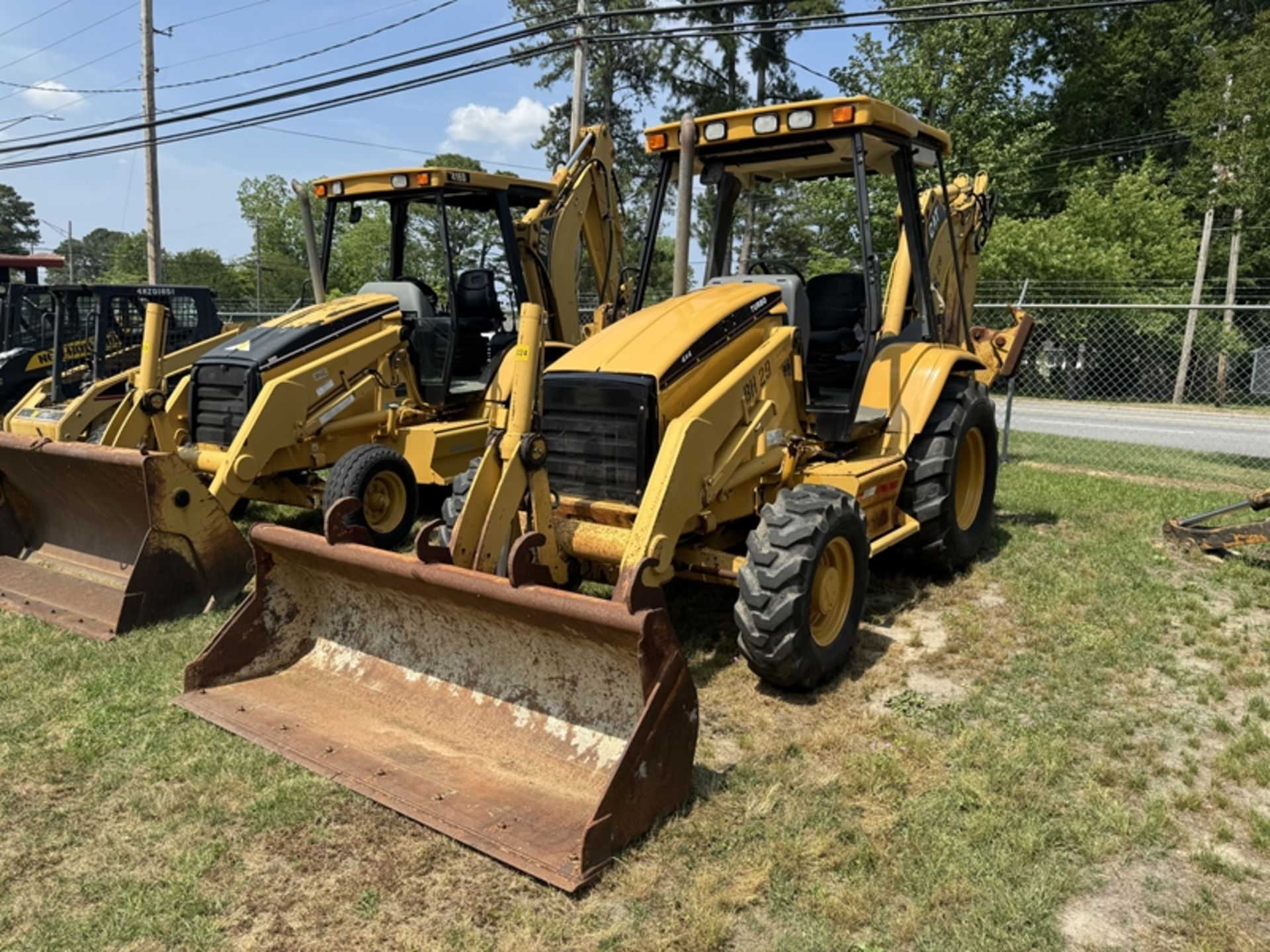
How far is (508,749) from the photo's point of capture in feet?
12.5

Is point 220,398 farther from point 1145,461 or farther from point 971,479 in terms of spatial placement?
point 1145,461

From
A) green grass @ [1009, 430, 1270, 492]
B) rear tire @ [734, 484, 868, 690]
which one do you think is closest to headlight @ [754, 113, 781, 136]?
rear tire @ [734, 484, 868, 690]

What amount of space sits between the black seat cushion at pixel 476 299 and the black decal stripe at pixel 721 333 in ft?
12.4

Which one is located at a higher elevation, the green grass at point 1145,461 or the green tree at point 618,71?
the green tree at point 618,71

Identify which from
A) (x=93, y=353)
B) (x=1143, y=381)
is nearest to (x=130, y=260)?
(x=93, y=353)

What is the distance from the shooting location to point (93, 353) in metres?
10.8

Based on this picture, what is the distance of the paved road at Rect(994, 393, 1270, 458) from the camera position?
14578 mm

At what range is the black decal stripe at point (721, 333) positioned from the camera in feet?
15.1

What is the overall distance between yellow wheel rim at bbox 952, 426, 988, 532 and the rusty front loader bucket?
15.8 feet

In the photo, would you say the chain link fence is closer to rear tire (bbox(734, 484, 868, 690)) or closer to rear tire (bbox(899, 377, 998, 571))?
rear tire (bbox(899, 377, 998, 571))

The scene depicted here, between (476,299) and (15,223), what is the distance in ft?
330

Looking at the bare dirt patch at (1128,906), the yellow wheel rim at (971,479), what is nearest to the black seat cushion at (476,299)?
the yellow wheel rim at (971,479)

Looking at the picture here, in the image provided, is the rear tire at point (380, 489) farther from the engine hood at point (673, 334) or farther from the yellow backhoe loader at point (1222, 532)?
the yellow backhoe loader at point (1222, 532)

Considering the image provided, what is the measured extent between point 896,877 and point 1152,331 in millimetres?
20339
